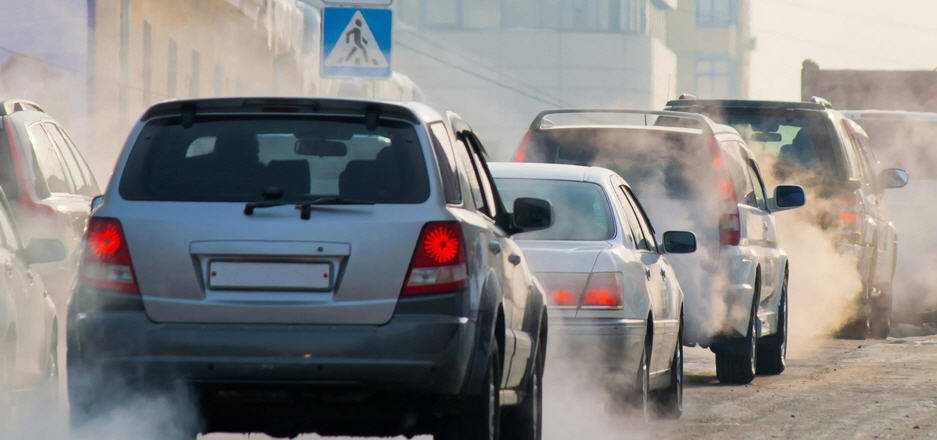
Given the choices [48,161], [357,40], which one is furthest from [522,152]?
[48,161]

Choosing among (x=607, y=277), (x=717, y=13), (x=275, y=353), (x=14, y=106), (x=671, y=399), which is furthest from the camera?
(x=717, y=13)

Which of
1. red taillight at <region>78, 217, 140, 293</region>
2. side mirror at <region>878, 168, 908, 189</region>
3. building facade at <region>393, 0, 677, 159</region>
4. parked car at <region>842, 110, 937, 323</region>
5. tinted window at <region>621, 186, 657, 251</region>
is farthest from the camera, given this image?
building facade at <region>393, 0, 677, 159</region>

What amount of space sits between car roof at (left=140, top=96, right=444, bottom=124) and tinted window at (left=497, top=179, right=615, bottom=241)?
340 centimetres

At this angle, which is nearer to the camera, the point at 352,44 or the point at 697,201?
the point at 697,201

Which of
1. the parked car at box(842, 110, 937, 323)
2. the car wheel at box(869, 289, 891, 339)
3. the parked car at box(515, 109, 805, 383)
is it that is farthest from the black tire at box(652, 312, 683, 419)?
the parked car at box(842, 110, 937, 323)

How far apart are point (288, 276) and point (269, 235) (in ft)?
0.54

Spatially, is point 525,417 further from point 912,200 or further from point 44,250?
point 912,200

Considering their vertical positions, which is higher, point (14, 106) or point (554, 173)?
point (14, 106)

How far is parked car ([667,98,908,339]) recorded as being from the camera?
18359 mm

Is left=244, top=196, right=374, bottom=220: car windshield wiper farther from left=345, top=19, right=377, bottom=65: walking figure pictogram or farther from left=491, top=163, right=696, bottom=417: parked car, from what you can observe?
left=345, top=19, right=377, bottom=65: walking figure pictogram

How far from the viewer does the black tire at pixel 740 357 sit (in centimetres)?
1411

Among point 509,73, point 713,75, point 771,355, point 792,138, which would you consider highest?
point 792,138

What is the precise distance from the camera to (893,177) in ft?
67.9

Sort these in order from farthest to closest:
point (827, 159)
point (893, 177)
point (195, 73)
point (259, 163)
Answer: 1. point (195, 73)
2. point (893, 177)
3. point (827, 159)
4. point (259, 163)
